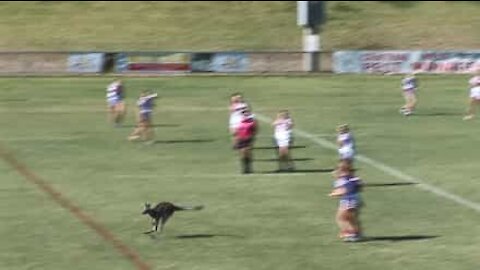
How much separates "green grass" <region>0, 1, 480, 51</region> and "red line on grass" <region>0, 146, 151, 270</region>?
33.5 metres

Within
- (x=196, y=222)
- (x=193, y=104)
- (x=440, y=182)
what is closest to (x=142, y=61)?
(x=193, y=104)

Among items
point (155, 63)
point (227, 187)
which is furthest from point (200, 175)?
point (155, 63)

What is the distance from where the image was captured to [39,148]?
109 feet

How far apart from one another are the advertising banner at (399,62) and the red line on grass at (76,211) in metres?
26.6

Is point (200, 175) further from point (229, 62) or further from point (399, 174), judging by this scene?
point (229, 62)

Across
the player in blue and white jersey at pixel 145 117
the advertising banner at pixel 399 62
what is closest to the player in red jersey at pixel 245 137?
the player in blue and white jersey at pixel 145 117

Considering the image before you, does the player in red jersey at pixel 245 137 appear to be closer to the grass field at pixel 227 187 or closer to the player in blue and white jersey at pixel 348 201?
the grass field at pixel 227 187

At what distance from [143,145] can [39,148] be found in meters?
3.00

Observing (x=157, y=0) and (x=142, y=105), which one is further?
(x=157, y=0)

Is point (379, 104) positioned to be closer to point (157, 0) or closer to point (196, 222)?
point (196, 222)

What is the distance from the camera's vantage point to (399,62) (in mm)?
56000

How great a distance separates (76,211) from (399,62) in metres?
34.8

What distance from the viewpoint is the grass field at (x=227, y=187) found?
64.1ft

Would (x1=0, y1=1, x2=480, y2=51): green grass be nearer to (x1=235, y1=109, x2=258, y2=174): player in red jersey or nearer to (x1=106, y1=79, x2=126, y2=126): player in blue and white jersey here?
(x1=106, y1=79, x2=126, y2=126): player in blue and white jersey
